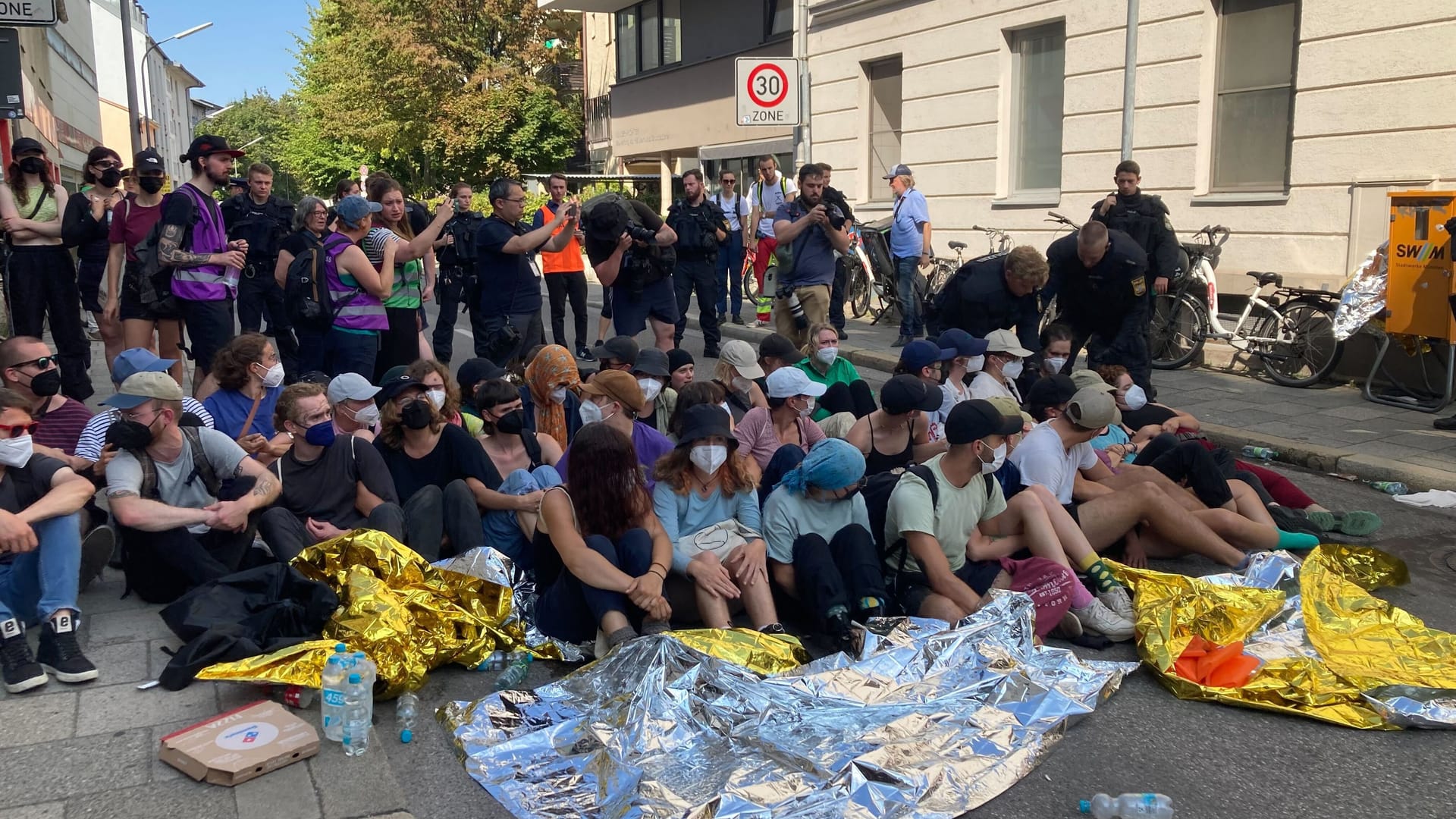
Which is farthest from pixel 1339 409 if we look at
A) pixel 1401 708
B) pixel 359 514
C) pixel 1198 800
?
pixel 359 514

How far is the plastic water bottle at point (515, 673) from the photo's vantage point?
4574 mm

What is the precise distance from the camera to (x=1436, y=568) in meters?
5.92

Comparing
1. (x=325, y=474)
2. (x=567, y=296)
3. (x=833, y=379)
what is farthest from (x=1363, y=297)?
(x=325, y=474)

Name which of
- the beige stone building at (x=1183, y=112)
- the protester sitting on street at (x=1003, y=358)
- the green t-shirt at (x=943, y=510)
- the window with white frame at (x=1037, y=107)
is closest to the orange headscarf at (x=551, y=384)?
the green t-shirt at (x=943, y=510)

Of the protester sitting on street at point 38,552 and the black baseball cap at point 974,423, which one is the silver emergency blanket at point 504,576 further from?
the black baseball cap at point 974,423

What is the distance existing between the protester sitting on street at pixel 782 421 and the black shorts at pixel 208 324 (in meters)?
3.59

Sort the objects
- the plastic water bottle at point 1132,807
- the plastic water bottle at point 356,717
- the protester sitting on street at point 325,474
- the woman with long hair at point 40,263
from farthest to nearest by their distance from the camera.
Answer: the woman with long hair at point 40,263 → the protester sitting on street at point 325,474 → the plastic water bottle at point 356,717 → the plastic water bottle at point 1132,807

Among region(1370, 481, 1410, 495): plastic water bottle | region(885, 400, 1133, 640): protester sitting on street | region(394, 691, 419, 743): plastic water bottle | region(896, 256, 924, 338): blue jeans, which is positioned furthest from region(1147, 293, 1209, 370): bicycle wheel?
region(394, 691, 419, 743): plastic water bottle

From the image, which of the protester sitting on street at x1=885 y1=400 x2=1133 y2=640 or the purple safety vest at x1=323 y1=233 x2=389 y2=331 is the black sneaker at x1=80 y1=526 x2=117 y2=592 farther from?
the protester sitting on street at x1=885 y1=400 x2=1133 y2=640

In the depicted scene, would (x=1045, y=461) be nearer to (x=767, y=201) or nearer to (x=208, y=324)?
(x=208, y=324)

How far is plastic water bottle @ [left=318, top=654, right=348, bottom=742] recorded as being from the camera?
3916 millimetres

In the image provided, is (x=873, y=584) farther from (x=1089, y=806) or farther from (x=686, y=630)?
(x=1089, y=806)

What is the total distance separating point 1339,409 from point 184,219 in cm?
833

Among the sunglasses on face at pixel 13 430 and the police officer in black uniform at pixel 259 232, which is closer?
the sunglasses on face at pixel 13 430
